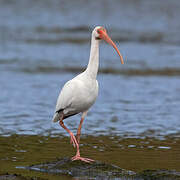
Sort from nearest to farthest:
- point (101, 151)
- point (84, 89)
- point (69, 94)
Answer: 1. point (84, 89)
2. point (69, 94)
3. point (101, 151)

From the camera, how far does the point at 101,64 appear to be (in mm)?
21906

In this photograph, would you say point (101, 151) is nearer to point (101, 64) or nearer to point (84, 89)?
point (84, 89)

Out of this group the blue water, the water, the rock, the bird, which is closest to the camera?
the rock

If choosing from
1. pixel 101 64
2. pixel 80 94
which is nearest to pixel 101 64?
pixel 101 64

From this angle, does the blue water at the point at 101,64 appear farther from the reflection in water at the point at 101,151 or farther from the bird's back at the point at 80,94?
the bird's back at the point at 80,94

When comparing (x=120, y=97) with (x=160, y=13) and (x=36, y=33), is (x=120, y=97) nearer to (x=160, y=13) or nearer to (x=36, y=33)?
(x=36, y=33)

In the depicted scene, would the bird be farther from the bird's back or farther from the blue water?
the blue water

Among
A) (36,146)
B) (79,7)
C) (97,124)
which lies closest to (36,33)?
(79,7)

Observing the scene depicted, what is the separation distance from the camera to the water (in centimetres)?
1263

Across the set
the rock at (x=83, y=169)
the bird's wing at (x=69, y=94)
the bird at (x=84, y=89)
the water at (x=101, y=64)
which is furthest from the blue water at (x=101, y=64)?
the rock at (x=83, y=169)

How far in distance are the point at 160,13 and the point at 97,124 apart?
20716 mm

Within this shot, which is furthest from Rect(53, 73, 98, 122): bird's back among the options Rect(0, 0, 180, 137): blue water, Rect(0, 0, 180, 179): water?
Rect(0, 0, 180, 137): blue water

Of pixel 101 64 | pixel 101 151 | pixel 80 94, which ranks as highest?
pixel 101 64

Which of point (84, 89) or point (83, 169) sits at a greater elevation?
point (84, 89)
